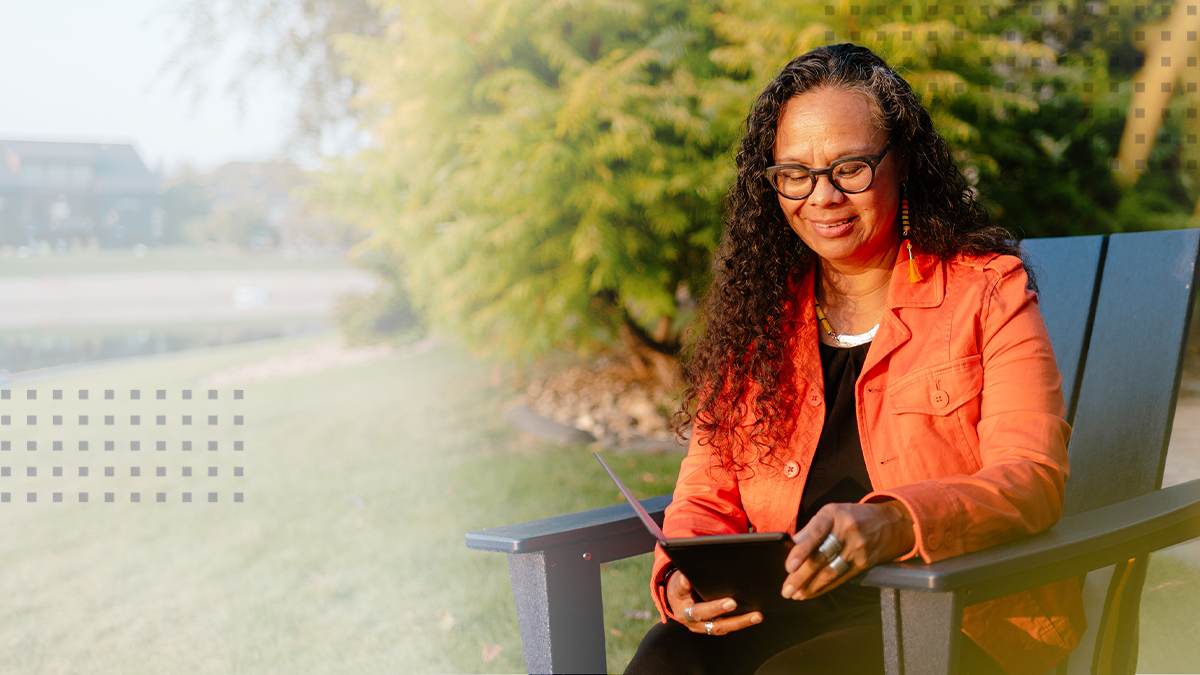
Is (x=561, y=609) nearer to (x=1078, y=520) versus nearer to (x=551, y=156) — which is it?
(x=1078, y=520)

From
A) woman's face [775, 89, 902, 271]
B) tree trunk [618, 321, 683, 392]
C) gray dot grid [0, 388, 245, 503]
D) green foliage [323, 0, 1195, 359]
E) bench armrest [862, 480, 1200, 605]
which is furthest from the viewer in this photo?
tree trunk [618, 321, 683, 392]

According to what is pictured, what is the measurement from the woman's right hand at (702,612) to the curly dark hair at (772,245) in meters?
0.31

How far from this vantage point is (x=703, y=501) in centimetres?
164

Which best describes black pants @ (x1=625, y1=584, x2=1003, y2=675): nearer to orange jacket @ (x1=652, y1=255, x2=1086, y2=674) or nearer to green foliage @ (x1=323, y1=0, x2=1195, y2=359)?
orange jacket @ (x1=652, y1=255, x2=1086, y2=674)

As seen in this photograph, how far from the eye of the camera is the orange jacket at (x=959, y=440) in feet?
3.96

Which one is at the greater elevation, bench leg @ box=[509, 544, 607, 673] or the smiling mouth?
the smiling mouth

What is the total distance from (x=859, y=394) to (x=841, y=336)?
18 cm

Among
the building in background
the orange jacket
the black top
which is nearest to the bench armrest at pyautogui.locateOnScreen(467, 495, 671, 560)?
the orange jacket

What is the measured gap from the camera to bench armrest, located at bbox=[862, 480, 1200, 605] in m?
1.12

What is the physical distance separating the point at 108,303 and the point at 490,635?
A: 45.4 ft

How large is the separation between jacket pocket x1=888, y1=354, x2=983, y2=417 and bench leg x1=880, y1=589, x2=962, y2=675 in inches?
15.3

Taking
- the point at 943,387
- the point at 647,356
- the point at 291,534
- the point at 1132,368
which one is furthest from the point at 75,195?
the point at 1132,368

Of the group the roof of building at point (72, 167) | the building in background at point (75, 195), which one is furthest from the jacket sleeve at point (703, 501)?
the building in background at point (75, 195)

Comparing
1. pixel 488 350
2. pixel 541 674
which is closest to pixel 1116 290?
pixel 541 674
